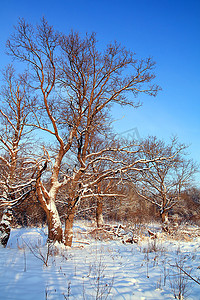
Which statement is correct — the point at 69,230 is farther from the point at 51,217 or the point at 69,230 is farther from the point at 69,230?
the point at 51,217

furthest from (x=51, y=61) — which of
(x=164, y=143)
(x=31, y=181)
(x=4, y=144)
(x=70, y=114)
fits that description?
(x=164, y=143)

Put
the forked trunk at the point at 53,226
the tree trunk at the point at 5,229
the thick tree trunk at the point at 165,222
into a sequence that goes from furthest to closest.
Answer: the thick tree trunk at the point at 165,222, the tree trunk at the point at 5,229, the forked trunk at the point at 53,226

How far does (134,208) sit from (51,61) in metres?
19.4

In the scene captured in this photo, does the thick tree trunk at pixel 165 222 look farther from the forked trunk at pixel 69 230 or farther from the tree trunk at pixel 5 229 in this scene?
the tree trunk at pixel 5 229

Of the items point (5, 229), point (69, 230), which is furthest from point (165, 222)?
point (5, 229)

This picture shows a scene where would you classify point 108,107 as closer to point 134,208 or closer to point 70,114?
point 70,114

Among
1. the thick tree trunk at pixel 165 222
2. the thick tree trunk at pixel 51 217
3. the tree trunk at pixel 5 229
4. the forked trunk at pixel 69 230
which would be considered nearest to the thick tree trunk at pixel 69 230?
the forked trunk at pixel 69 230

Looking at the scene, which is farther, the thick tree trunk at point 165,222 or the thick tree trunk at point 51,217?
the thick tree trunk at point 165,222

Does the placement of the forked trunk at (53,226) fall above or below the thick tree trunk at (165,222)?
above

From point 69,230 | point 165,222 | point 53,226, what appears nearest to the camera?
point 53,226

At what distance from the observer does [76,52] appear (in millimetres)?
8133

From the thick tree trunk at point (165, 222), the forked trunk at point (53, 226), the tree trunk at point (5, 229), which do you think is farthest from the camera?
the thick tree trunk at point (165, 222)

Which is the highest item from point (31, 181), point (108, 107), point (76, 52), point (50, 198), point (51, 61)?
point (76, 52)

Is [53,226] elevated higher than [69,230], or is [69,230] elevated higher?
[53,226]
